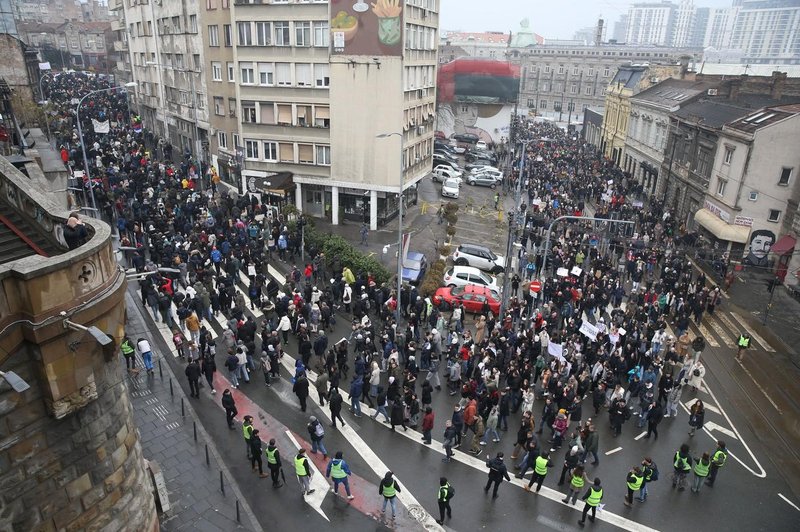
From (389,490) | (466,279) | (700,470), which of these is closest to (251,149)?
(466,279)

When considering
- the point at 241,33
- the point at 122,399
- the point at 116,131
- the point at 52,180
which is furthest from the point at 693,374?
the point at 116,131

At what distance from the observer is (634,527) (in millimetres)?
12648

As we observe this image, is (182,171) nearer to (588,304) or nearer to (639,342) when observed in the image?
(588,304)

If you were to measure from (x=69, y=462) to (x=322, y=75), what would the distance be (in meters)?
29.8

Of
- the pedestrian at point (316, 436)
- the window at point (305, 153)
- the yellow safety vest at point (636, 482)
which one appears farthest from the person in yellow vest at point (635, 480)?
the window at point (305, 153)

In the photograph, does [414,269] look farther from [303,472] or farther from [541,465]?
[303,472]

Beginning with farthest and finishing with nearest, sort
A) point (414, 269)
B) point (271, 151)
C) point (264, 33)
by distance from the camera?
point (271, 151)
point (264, 33)
point (414, 269)

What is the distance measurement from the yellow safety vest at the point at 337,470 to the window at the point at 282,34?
28.8 metres

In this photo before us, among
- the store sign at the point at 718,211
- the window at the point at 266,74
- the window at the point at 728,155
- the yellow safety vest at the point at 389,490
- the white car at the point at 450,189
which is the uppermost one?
the window at the point at 266,74

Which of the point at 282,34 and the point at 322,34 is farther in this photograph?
the point at 282,34

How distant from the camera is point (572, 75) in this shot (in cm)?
10156

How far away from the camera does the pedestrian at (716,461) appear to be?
13445 mm

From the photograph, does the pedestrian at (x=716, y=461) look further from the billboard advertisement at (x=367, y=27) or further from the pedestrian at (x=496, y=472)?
the billboard advertisement at (x=367, y=27)

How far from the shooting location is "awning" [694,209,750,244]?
31.3 m
